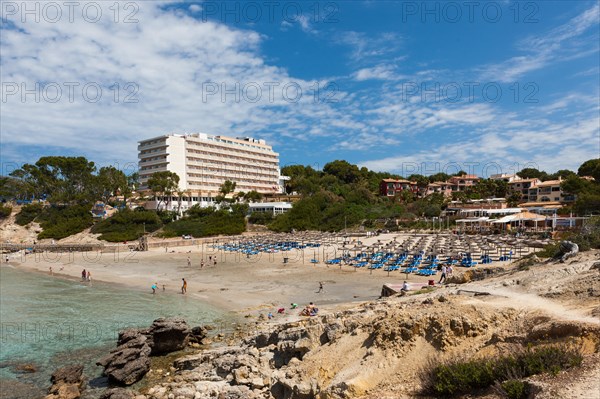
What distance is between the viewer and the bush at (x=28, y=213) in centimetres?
7400

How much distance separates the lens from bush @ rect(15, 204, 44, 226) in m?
74.0

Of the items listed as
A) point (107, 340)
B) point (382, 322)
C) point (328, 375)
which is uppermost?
point (382, 322)

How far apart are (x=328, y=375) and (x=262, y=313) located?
12.3 meters

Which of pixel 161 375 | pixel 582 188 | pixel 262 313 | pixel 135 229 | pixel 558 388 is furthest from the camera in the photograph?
pixel 135 229

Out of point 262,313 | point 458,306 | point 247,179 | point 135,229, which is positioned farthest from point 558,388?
point 247,179

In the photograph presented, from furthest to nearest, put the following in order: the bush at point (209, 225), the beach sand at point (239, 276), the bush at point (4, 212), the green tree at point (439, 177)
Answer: the green tree at point (439, 177)
the bush at point (4, 212)
the bush at point (209, 225)
the beach sand at point (239, 276)

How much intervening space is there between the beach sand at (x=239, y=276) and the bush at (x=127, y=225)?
35.8 ft

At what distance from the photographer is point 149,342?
16.4 meters

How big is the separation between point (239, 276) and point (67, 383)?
20827 millimetres

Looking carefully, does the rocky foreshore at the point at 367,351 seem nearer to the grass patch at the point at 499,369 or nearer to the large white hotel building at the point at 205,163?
the grass patch at the point at 499,369

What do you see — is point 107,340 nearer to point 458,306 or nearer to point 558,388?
point 458,306

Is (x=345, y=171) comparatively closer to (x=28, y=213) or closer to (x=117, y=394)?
(x=28, y=213)

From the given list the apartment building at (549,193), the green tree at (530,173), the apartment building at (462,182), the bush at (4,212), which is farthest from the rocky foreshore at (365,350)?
the green tree at (530,173)

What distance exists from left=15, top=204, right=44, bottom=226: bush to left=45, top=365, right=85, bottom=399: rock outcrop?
73117mm
